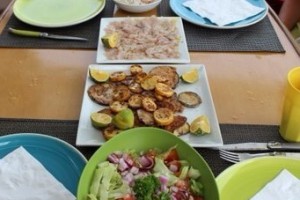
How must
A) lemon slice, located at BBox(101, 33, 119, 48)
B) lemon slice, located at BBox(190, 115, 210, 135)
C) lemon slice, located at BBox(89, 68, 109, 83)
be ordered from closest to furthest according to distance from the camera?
lemon slice, located at BBox(190, 115, 210, 135) < lemon slice, located at BBox(89, 68, 109, 83) < lemon slice, located at BBox(101, 33, 119, 48)

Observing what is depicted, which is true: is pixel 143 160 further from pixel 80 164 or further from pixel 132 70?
pixel 132 70

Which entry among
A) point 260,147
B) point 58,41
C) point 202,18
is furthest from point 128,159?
point 202,18

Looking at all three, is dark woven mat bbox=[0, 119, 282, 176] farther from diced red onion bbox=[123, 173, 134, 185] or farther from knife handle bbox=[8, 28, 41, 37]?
knife handle bbox=[8, 28, 41, 37]

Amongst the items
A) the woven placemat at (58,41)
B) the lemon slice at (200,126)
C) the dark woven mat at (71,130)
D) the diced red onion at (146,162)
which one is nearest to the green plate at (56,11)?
the woven placemat at (58,41)

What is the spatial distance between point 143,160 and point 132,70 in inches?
14.9

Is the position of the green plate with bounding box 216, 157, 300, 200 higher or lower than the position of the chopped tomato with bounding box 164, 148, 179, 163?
lower

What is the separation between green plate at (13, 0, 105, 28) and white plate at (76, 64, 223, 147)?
31 cm

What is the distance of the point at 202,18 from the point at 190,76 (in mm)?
366

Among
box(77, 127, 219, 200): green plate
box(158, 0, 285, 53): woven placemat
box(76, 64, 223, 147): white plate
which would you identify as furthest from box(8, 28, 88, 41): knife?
box(77, 127, 219, 200): green plate

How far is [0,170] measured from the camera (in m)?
0.76

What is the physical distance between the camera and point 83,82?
41.3 inches

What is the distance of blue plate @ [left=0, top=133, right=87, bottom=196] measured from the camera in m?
0.78

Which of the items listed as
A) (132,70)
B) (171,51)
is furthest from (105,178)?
(171,51)

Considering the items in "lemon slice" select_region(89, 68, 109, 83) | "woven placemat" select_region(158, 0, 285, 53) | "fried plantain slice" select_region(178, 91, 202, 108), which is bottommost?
"woven placemat" select_region(158, 0, 285, 53)
